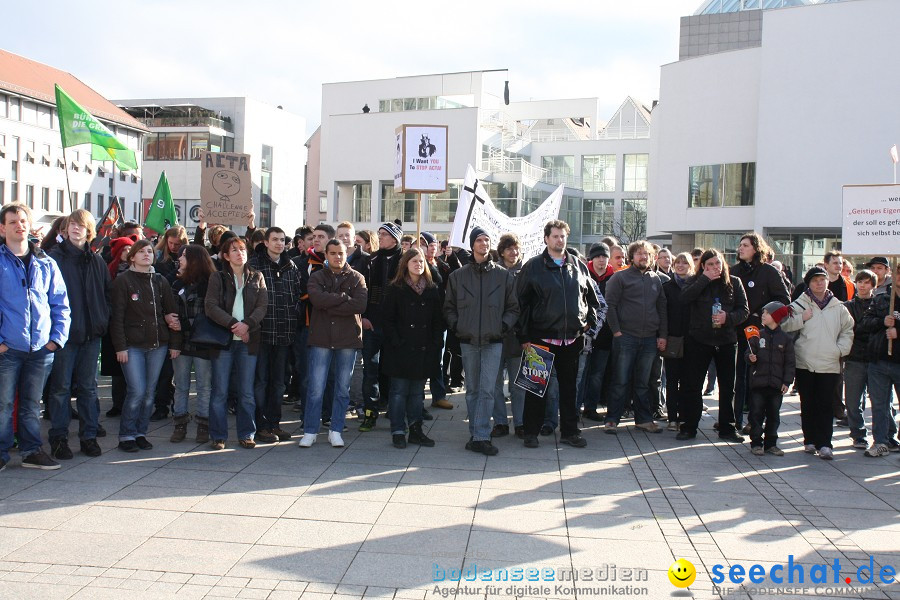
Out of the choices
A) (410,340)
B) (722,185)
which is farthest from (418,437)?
(722,185)

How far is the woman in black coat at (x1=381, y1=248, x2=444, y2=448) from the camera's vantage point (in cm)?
830

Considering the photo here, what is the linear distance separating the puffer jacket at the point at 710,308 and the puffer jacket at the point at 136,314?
18.4 feet

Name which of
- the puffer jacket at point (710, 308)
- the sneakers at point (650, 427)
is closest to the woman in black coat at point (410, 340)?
the sneakers at point (650, 427)

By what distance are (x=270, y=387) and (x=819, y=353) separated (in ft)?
18.7

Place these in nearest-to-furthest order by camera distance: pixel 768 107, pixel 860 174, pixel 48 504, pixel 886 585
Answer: pixel 886 585 → pixel 48 504 → pixel 860 174 → pixel 768 107

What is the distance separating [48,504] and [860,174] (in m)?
36.0

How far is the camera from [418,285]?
8.47m

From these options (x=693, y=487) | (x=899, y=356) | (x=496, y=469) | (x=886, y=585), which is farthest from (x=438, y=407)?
(x=886, y=585)

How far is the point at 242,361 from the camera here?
808cm

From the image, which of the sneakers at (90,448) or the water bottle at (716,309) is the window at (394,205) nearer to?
the water bottle at (716,309)

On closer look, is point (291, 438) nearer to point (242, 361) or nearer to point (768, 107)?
point (242, 361)

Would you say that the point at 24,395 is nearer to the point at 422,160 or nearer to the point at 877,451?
the point at 422,160

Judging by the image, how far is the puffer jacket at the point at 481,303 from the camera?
8.21 meters

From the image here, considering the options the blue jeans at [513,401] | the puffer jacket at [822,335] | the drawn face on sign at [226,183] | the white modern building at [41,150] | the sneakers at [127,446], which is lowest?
the sneakers at [127,446]
